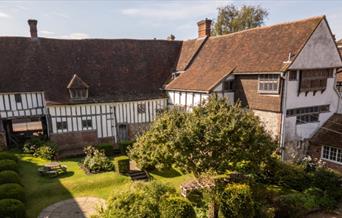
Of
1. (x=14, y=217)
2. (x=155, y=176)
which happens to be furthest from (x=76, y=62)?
(x=14, y=217)

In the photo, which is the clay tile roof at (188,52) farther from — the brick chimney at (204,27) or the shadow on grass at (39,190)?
the shadow on grass at (39,190)

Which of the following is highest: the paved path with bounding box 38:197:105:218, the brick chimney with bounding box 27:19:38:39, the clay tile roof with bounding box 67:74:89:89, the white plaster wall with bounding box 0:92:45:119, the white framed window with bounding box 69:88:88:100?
the brick chimney with bounding box 27:19:38:39

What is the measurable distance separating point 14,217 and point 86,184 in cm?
460

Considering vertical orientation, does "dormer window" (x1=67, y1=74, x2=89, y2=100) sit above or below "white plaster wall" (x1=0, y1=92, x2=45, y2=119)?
above

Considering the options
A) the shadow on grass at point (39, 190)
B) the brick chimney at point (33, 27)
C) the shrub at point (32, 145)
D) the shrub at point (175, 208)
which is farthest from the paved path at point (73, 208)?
the brick chimney at point (33, 27)

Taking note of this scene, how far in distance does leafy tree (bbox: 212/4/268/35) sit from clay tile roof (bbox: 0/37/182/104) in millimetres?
12198

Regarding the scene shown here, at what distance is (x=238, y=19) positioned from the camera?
110ft

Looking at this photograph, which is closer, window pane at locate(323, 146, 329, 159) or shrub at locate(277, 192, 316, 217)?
shrub at locate(277, 192, 316, 217)

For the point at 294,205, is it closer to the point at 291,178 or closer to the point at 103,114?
the point at 291,178

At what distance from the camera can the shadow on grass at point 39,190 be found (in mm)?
12102

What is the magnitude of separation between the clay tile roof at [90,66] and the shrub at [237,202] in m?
14.4

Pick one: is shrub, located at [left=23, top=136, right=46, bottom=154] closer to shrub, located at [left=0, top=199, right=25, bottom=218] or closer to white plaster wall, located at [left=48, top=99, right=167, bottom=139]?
white plaster wall, located at [left=48, top=99, right=167, bottom=139]

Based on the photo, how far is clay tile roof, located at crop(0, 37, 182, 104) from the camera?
68.1ft

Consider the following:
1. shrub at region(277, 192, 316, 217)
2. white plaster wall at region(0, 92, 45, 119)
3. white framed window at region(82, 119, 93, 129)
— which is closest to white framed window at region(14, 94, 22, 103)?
white plaster wall at region(0, 92, 45, 119)
